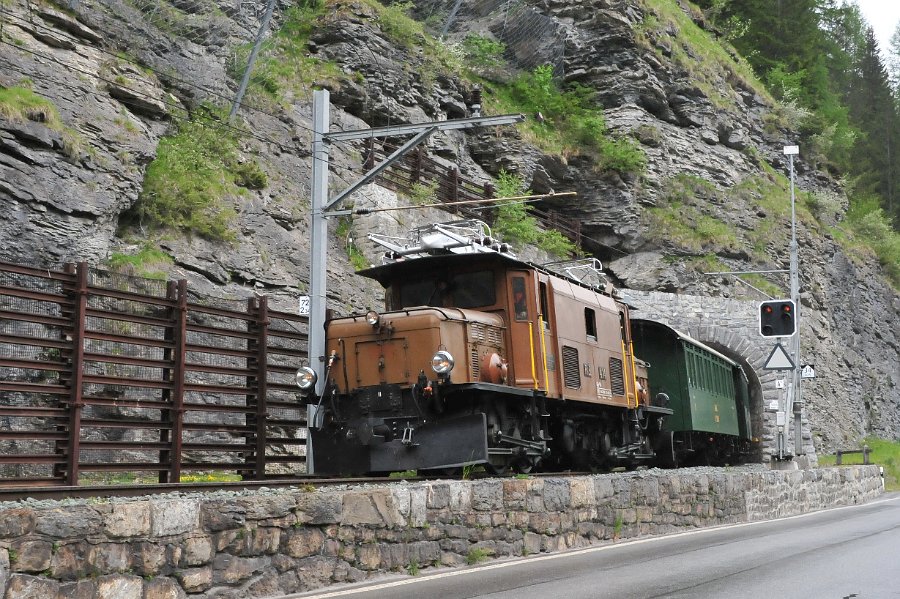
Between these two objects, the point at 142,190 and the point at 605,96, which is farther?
the point at 605,96

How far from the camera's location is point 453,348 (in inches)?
534

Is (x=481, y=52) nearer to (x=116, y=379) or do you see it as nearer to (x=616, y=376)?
(x=616, y=376)

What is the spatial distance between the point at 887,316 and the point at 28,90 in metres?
46.0

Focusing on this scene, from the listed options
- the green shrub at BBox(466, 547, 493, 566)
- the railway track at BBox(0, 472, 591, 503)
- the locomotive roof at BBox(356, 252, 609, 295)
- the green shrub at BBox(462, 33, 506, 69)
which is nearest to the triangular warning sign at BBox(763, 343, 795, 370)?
the locomotive roof at BBox(356, 252, 609, 295)

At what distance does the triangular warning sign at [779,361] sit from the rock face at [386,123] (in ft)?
29.8

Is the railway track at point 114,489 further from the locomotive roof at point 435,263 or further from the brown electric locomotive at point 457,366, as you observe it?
the locomotive roof at point 435,263

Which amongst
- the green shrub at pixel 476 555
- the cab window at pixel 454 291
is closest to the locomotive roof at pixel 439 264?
the cab window at pixel 454 291

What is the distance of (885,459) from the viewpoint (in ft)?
124

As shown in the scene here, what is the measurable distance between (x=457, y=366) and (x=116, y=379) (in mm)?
4524

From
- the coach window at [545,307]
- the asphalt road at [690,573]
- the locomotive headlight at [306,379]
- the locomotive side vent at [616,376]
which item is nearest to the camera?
the asphalt road at [690,573]

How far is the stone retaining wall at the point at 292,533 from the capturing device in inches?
247

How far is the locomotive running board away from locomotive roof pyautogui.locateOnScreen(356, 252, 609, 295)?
8.96ft

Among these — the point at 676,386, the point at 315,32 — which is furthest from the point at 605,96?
the point at 676,386

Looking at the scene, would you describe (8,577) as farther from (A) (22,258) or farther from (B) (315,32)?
(B) (315,32)
